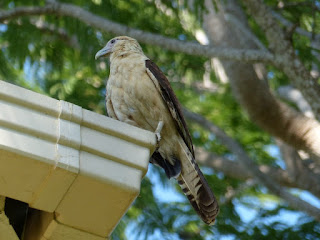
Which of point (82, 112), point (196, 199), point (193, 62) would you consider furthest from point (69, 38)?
point (82, 112)

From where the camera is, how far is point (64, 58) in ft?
31.8

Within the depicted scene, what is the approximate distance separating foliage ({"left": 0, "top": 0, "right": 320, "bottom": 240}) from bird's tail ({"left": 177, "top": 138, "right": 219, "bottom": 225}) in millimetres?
2520

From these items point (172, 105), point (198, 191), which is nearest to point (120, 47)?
point (172, 105)

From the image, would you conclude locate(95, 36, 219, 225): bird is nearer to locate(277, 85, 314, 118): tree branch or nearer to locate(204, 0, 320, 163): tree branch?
locate(204, 0, 320, 163): tree branch

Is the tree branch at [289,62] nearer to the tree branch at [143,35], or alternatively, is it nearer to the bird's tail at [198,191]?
the tree branch at [143,35]

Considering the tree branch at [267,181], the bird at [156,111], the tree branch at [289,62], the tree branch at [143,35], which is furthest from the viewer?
the tree branch at [267,181]

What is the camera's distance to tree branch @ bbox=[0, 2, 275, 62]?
640 cm

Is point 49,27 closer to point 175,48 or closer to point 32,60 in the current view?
point 32,60

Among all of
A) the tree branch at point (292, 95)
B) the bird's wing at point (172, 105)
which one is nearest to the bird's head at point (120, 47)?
the bird's wing at point (172, 105)

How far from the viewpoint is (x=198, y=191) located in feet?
14.9

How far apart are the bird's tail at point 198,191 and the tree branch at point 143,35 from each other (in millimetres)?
1749

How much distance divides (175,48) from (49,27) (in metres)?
3.00

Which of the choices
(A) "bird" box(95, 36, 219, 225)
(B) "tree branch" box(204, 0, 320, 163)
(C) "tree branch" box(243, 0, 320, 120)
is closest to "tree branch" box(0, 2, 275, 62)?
(C) "tree branch" box(243, 0, 320, 120)

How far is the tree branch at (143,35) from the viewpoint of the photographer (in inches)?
252
